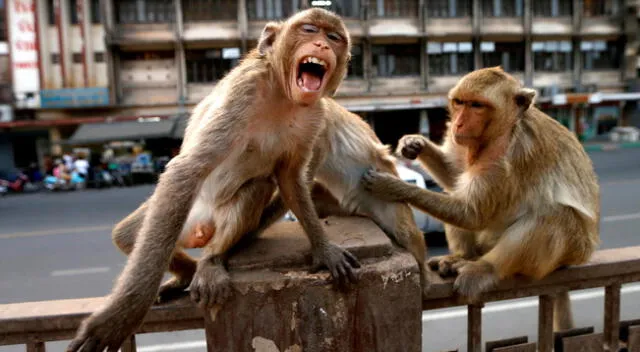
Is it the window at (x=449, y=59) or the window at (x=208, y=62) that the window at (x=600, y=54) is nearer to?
the window at (x=449, y=59)

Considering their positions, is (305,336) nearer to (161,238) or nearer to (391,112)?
(161,238)

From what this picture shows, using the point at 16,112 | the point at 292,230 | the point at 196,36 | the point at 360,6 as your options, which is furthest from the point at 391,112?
the point at 292,230

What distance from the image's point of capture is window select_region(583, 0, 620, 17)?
2591 cm

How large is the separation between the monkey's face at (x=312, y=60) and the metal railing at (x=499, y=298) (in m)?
0.84

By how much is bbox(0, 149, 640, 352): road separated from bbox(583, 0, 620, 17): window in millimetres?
10674

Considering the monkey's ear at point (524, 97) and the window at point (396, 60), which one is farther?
the window at point (396, 60)

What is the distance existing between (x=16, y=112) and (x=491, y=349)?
22.5m

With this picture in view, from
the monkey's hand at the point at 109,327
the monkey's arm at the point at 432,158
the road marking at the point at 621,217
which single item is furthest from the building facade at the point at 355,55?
the monkey's hand at the point at 109,327

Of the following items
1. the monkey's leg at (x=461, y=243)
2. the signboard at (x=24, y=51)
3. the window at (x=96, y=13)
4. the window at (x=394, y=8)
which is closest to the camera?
the monkey's leg at (x=461, y=243)

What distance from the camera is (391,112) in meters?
23.9

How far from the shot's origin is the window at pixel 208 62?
22.1 meters

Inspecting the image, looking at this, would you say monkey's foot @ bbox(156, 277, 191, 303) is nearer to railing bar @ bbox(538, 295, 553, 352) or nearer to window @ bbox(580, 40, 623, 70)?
railing bar @ bbox(538, 295, 553, 352)

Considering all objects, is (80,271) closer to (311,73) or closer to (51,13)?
(311,73)

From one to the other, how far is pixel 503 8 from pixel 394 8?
523 cm
